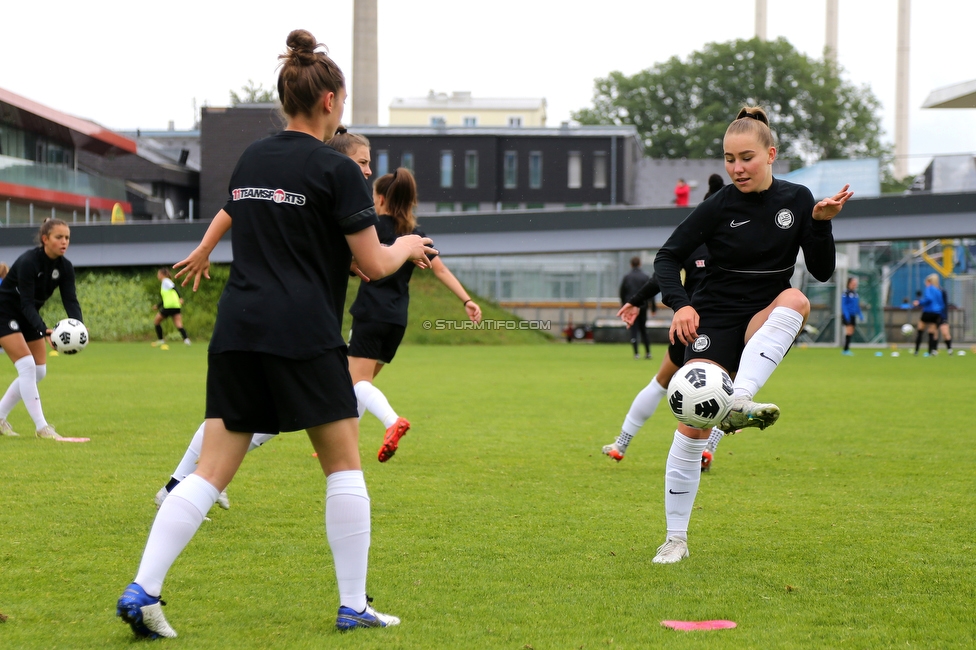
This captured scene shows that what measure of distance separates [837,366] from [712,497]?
17169mm

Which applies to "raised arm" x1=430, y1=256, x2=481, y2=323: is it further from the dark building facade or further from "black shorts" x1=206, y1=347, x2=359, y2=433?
the dark building facade

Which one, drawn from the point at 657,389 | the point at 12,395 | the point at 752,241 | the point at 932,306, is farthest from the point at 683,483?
the point at 932,306

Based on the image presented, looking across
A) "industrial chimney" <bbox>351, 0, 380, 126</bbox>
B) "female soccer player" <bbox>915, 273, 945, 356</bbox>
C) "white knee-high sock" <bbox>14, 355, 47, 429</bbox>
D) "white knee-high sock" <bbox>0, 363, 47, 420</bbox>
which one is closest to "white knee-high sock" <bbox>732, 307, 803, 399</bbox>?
"white knee-high sock" <bbox>14, 355, 47, 429</bbox>

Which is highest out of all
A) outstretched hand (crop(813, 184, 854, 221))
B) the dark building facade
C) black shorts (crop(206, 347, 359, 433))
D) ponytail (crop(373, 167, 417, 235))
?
the dark building facade

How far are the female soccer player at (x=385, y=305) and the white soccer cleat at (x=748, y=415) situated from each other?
3.00 m

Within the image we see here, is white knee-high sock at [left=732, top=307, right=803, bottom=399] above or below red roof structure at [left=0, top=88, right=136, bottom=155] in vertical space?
below

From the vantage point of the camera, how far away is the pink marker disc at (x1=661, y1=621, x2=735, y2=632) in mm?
3680

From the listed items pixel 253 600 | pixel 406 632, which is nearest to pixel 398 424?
pixel 253 600

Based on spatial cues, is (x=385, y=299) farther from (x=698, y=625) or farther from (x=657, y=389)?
(x=698, y=625)

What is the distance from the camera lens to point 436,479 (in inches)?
281

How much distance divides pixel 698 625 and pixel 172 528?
1858mm

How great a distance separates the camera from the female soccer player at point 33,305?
8477 millimetres

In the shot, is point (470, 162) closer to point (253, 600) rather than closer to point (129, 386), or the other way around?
point (129, 386)

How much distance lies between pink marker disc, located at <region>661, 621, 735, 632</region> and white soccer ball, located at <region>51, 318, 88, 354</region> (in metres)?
6.36
